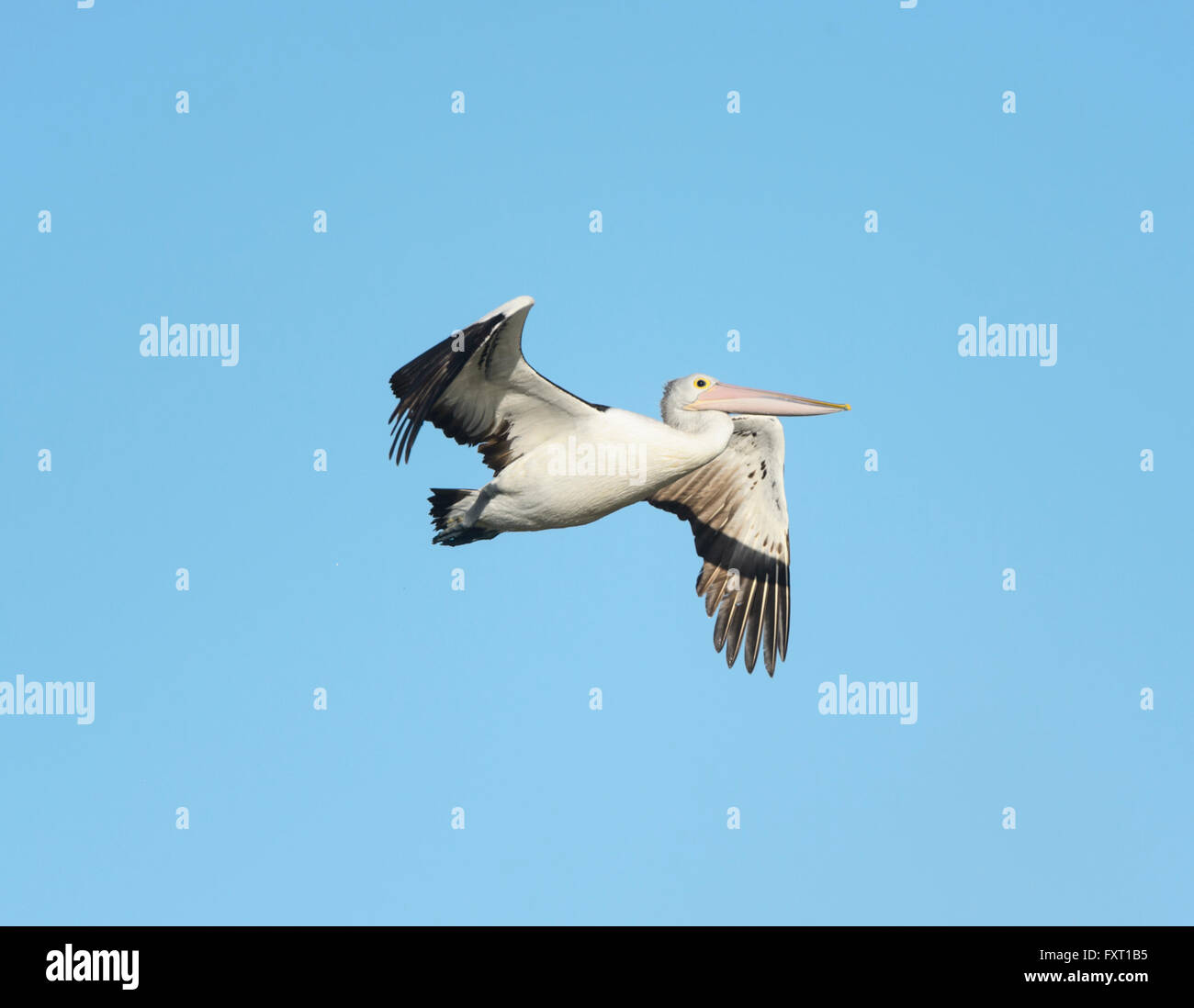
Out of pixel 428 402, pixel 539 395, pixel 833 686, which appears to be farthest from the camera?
pixel 833 686

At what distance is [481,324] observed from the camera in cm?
1085

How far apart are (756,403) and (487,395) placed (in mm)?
2377

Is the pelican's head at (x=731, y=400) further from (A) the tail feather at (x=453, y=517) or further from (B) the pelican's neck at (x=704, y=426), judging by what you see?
(A) the tail feather at (x=453, y=517)

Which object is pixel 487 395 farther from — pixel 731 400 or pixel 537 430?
pixel 731 400

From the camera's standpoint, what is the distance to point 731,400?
40.7 feet

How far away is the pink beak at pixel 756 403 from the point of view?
12.3 metres

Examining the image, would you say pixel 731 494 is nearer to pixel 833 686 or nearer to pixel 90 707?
pixel 833 686

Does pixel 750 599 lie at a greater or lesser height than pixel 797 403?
lesser

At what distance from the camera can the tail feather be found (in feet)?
39.7

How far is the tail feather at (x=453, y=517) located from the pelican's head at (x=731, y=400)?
1801mm

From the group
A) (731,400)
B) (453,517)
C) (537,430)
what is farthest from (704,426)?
(453,517)

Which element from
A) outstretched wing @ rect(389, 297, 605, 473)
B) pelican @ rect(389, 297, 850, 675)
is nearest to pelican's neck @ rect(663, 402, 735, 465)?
pelican @ rect(389, 297, 850, 675)
